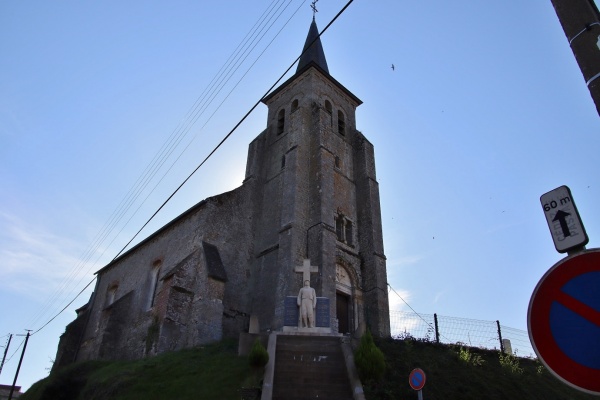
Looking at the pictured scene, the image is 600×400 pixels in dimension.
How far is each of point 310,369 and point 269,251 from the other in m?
12.2

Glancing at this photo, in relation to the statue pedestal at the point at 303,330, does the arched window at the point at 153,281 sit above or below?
above

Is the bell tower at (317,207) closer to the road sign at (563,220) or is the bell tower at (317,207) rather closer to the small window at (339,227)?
the small window at (339,227)

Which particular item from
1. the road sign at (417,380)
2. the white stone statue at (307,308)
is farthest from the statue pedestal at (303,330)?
the road sign at (417,380)

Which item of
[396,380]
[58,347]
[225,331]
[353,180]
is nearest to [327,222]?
[353,180]

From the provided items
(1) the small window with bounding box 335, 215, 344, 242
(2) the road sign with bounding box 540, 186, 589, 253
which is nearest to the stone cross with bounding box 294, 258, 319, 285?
(1) the small window with bounding box 335, 215, 344, 242

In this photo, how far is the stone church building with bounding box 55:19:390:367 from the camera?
66.4ft

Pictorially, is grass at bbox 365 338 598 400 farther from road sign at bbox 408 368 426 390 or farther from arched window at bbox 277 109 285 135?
arched window at bbox 277 109 285 135

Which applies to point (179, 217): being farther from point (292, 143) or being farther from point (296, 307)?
point (296, 307)

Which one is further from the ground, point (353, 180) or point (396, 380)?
point (353, 180)

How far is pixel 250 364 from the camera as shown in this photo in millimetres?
11172

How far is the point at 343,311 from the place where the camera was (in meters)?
22.8

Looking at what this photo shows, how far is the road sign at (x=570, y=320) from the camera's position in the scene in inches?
100

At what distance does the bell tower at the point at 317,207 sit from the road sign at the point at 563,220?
1758 cm

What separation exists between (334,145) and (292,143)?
2.87m
